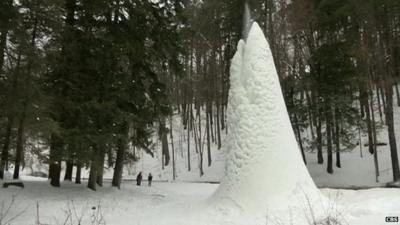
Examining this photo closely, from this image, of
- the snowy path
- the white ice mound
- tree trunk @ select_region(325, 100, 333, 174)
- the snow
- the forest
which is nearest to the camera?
the snow

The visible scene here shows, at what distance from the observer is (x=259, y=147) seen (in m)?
13.3

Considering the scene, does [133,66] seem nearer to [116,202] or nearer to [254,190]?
[116,202]

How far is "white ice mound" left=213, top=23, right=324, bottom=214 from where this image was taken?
12.8 metres

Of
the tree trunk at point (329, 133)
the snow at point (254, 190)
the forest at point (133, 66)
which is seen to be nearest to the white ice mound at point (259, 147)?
the snow at point (254, 190)

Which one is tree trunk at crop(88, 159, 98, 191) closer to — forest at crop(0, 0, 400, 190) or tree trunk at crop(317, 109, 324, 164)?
forest at crop(0, 0, 400, 190)

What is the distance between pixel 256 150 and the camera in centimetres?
1334

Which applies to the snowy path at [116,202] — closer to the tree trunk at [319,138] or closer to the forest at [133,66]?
the forest at [133,66]

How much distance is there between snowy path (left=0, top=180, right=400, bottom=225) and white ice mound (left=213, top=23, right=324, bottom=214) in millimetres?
1258

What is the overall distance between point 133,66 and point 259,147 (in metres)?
8.55

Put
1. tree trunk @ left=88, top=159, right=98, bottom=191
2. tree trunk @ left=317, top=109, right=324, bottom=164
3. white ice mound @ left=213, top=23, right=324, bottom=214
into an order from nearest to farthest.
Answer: white ice mound @ left=213, top=23, right=324, bottom=214
tree trunk @ left=88, top=159, right=98, bottom=191
tree trunk @ left=317, top=109, right=324, bottom=164

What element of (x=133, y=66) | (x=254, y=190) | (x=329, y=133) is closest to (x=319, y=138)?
(x=329, y=133)

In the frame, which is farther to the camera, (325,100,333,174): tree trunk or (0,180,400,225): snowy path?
(325,100,333,174): tree trunk

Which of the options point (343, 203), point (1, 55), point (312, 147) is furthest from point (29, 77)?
point (312, 147)

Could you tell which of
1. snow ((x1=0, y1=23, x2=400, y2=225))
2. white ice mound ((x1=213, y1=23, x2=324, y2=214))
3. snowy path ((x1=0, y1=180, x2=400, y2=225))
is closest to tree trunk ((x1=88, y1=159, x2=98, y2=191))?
snowy path ((x1=0, y1=180, x2=400, y2=225))
